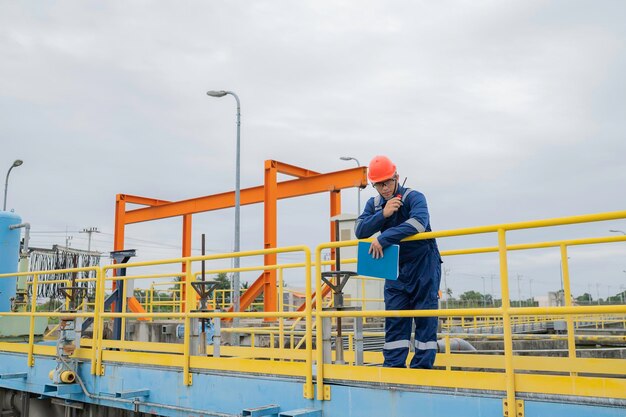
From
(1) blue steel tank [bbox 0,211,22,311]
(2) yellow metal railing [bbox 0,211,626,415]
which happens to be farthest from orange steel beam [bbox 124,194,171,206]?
(2) yellow metal railing [bbox 0,211,626,415]

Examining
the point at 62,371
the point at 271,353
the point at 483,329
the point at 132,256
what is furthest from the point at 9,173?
the point at 483,329

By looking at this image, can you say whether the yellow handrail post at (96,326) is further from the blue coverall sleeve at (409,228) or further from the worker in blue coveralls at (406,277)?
the blue coverall sleeve at (409,228)

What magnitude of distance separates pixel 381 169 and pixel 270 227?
11073mm

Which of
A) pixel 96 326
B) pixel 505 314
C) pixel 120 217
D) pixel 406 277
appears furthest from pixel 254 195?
pixel 505 314

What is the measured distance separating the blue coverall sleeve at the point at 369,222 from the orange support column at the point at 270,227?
10.4 metres

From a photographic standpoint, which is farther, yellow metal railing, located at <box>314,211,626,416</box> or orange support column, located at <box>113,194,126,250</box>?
orange support column, located at <box>113,194,126,250</box>

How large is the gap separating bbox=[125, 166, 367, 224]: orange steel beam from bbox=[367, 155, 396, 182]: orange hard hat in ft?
33.6

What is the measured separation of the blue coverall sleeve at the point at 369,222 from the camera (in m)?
4.87

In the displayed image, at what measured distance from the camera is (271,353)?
714 centimetres

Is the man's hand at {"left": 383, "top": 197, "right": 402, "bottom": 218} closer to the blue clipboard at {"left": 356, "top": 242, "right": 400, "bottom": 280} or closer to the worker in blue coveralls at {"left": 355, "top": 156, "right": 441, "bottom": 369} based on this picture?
the worker in blue coveralls at {"left": 355, "top": 156, "right": 441, "bottom": 369}

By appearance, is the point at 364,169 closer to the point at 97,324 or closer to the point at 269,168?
the point at 269,168

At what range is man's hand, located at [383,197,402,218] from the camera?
4.73 metres

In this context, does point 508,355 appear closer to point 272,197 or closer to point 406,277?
point 406,277

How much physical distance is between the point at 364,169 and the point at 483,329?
6.37 metres
